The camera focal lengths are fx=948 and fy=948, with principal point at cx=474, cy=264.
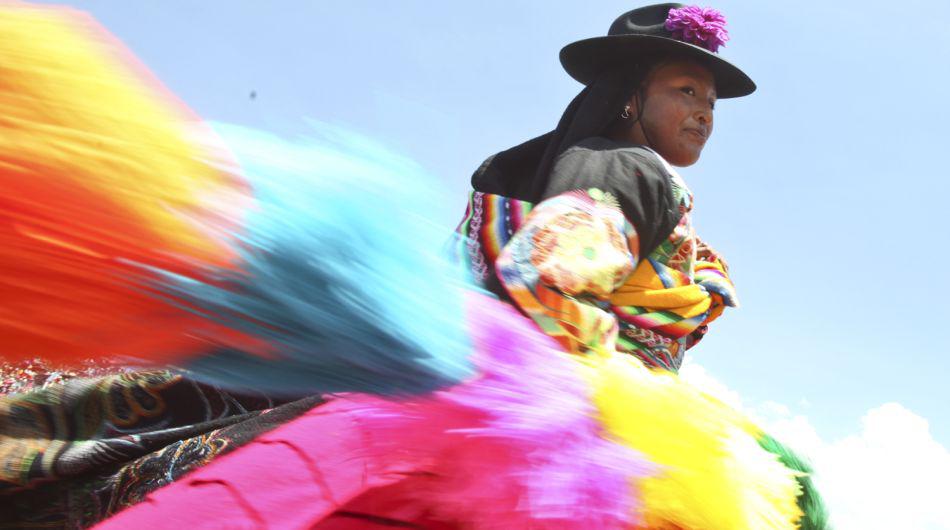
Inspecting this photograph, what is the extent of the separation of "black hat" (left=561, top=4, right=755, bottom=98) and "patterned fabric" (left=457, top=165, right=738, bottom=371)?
2.15 feet

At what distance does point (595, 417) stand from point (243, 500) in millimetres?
520

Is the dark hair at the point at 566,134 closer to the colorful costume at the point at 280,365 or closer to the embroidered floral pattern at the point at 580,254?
the embroidered floral pattern at the point at 580,254

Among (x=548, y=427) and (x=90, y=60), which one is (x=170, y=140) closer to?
(x=90, y=60)

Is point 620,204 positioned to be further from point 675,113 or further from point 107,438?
Result: point 107,438

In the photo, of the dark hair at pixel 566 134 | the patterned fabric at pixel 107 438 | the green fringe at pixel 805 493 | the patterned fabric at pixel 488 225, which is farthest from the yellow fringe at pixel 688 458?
the dark hair at pixel 566 134

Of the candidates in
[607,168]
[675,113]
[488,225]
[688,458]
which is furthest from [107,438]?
[675,113]

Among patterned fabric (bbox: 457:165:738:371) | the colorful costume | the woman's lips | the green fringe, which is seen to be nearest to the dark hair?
the woman's lips

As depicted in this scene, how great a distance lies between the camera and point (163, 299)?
120 centimetres

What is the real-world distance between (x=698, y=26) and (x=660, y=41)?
0.13m

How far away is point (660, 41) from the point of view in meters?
2.87

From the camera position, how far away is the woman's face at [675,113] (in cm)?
287

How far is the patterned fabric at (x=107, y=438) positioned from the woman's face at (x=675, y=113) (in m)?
1.74

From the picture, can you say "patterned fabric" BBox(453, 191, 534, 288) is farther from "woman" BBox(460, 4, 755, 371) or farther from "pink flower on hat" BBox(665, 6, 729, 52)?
"pink flower on hat" BBox(665, 6, 729, 52)

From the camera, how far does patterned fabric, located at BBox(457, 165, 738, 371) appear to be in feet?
5.97
